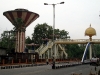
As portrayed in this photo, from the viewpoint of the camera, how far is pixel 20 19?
53.6m

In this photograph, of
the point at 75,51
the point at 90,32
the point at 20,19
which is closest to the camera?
the point at 20,19

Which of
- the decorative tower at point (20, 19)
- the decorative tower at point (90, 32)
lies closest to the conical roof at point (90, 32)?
the decorative tower at point (90, 32)

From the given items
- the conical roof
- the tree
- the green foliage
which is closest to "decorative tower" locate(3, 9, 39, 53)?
the conical roof

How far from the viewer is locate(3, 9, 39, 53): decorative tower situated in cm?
5418

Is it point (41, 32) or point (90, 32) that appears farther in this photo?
point (41, 32)

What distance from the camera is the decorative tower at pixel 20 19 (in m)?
54.2

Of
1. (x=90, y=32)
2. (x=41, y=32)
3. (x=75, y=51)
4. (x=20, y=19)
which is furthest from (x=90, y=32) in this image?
(x=75, y=51)

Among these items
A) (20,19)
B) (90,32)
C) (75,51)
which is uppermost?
(20,19)

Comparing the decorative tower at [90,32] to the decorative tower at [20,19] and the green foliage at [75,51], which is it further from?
the green foliage at [75,51]

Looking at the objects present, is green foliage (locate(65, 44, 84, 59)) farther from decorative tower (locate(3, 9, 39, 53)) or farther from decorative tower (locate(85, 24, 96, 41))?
decorative tower (locate(3, 9, 39, 53))

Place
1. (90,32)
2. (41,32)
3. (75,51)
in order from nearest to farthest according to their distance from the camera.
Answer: (90,32), (41,32), (75,51)

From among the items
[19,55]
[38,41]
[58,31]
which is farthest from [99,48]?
[19,55]

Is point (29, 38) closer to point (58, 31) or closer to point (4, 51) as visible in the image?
point (58, 31)

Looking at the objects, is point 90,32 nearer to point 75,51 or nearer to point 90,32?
point 90,32
